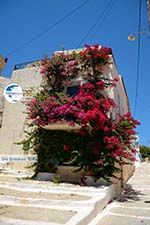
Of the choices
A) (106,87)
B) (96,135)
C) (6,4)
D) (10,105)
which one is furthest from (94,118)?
(10,105)

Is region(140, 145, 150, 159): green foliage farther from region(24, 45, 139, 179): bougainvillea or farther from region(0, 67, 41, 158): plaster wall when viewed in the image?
region(24, 45, 139, 179): bougainvillea

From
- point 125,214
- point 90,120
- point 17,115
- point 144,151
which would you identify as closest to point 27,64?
point 17,115

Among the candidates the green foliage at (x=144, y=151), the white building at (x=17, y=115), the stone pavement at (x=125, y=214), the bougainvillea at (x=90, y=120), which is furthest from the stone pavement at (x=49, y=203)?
the green foliage at (x=144, y=151)

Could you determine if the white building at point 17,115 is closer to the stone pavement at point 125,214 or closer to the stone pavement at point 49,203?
the stone pavement at point 49,203

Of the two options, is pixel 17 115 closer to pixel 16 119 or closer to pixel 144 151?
pixel 16 119

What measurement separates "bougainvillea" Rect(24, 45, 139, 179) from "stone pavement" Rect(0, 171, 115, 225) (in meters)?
1.49

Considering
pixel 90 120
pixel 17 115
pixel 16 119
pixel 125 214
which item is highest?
pixel 17 115

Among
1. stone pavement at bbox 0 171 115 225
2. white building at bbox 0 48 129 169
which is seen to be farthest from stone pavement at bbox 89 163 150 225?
white building at bbox 0 48 129 169

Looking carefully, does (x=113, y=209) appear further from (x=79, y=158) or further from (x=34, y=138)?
(x=34, y=138)

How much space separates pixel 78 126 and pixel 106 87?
2.91 meters

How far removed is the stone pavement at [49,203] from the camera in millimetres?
7346

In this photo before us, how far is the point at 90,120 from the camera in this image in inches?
522

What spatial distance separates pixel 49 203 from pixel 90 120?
4962 millimetres

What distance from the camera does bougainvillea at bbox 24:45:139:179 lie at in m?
13.3
